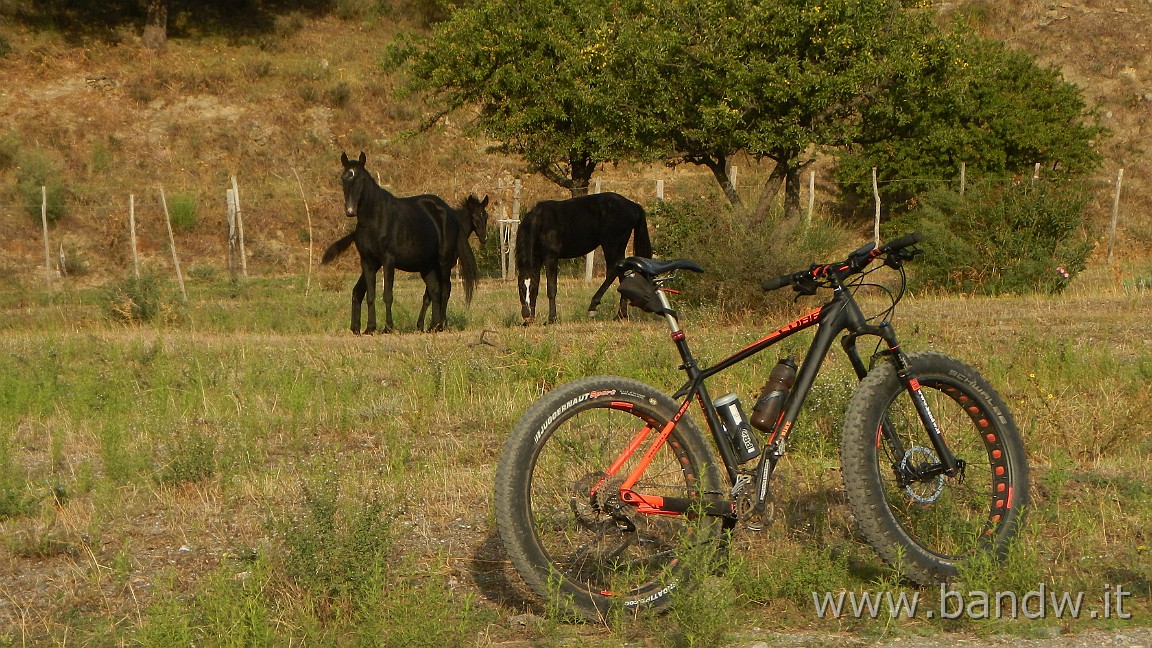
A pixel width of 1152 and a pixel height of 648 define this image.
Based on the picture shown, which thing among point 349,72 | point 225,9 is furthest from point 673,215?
point 225,9

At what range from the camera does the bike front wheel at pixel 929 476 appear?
177 inches

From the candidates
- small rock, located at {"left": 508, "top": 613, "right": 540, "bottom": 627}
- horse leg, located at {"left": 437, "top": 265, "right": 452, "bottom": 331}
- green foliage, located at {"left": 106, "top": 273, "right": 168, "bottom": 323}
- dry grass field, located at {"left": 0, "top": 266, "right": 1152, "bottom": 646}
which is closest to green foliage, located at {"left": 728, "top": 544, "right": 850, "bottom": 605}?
dry grass field, located at {"left": 0, "top": 266, "right": 1152, "bottom": 646}

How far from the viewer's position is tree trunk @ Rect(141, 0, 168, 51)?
4178 cm

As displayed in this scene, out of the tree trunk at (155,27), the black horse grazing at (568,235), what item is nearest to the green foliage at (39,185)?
→ the tree trunk at (155,27)

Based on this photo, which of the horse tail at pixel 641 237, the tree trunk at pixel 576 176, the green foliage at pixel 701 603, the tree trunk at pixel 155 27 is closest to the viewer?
the green foliage at pixel 701 603

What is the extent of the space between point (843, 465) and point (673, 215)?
14.7 metres

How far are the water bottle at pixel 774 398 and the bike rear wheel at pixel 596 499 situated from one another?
0.26 m

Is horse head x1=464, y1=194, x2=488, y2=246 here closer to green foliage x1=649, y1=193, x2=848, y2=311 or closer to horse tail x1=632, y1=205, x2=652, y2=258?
horse tail x1=632, y1=205, x2=652, y2=258

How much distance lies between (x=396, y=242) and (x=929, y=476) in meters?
11.3

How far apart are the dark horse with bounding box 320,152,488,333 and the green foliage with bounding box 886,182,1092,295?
713 centimetres

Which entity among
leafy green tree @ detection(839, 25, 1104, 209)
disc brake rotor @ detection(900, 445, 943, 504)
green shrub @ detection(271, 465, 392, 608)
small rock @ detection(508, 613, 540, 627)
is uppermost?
leafy green tree @ detection(839, 25, 1104, 209)

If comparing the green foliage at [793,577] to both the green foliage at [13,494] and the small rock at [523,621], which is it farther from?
the green foliage at [13,494]

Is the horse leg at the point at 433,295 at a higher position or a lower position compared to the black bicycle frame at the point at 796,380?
lower

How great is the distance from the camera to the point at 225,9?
46781mm
